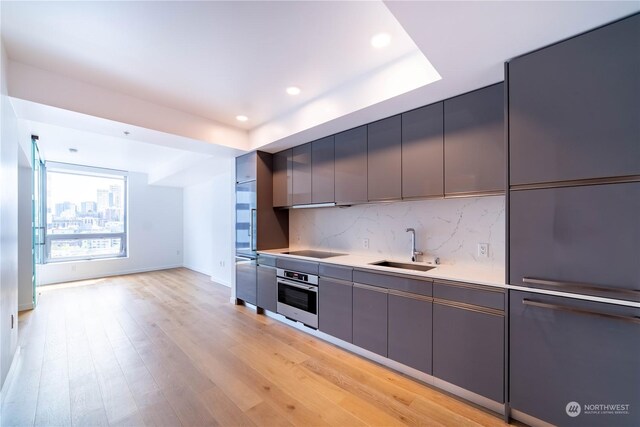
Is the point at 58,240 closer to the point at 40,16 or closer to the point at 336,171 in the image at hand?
the point at 40,16

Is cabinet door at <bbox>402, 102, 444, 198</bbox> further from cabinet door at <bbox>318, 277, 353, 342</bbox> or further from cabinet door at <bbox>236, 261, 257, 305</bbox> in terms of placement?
cabinet door at <bbox>236, 261, 257, 305</bbox>

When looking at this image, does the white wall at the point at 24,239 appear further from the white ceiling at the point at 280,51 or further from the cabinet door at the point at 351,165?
the cabinet door at the point at 351,165

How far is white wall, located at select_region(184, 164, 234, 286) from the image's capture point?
5.60 meters

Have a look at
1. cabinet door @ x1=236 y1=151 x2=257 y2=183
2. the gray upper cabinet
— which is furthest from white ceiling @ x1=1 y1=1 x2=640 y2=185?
cabinet door @ x1=236 y1=151 x2=257 y2=183

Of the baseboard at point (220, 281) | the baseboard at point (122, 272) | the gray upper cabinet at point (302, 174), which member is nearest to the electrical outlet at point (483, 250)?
the gray upper cabinet at point (302, 174)

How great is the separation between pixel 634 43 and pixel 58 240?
9.07 m

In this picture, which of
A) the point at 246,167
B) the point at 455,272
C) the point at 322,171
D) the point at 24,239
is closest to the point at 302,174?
the point at 322,171

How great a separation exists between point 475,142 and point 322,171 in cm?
172

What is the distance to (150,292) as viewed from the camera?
4984mm

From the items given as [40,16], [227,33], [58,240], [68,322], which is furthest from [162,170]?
[227,33]

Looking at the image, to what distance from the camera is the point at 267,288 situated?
3.62 m

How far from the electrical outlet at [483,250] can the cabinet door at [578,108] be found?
79 centimetres

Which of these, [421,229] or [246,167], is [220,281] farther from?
[421,229]

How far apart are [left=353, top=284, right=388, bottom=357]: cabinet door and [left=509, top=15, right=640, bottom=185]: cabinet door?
1.46 meters
